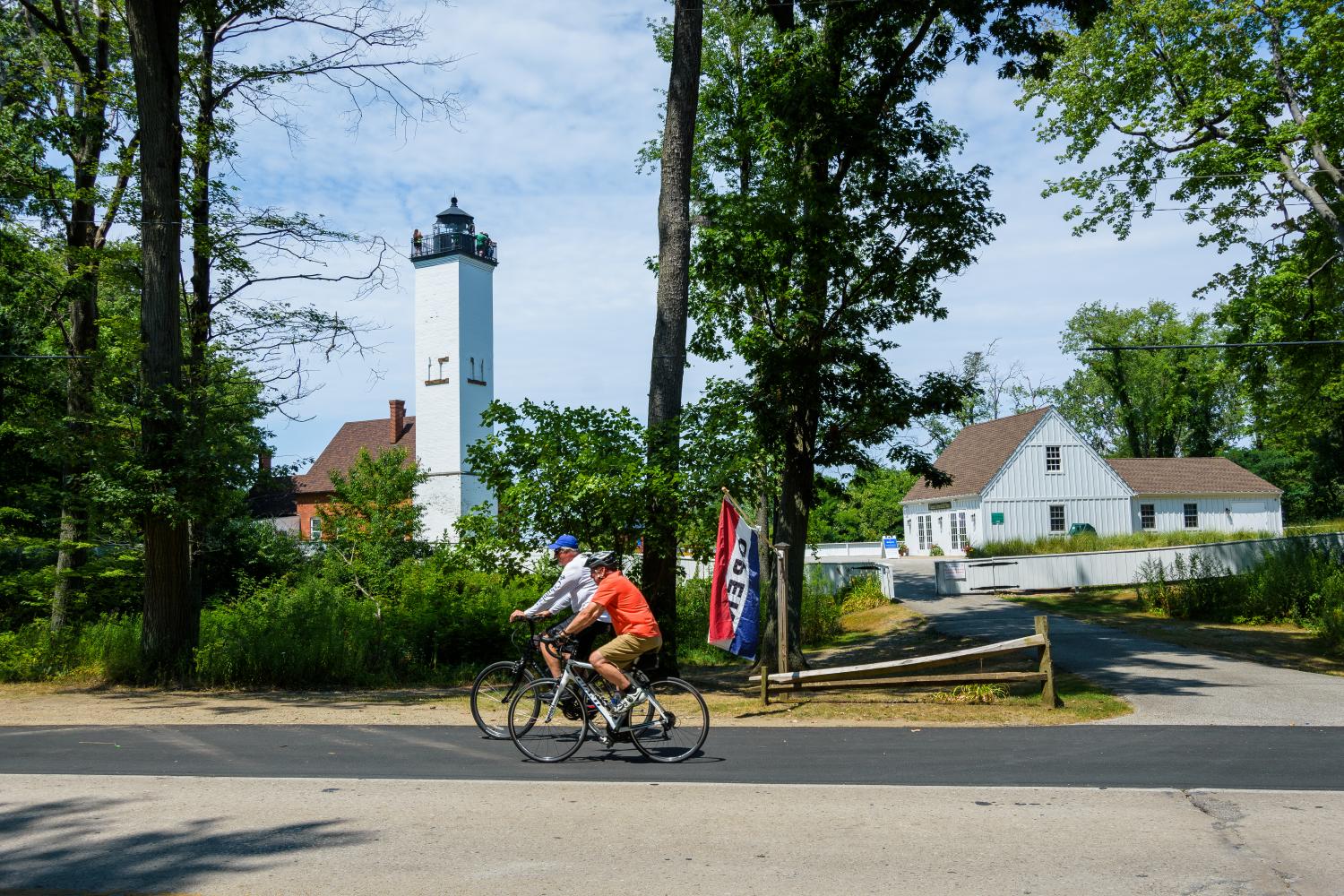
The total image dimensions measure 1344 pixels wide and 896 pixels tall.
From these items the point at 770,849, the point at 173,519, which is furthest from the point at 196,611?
the point at 770,849

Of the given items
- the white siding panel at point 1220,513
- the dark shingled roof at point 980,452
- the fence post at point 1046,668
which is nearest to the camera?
the fence post at point 1046,668

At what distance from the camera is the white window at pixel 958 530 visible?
53.8m

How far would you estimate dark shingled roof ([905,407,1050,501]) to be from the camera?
51.9 meters

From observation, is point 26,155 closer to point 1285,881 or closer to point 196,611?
point 196,611

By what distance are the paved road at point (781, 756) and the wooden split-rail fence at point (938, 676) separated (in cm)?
123

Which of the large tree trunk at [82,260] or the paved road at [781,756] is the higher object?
the large tree trunk at [82,260]

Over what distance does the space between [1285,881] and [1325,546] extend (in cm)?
2370

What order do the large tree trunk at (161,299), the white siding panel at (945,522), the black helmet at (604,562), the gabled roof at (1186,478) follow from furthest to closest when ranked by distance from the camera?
the gabled roof at (1186,478), the white siding panel at (945,522), the large tree trunk at (161,299), the black helmet at (604,562)

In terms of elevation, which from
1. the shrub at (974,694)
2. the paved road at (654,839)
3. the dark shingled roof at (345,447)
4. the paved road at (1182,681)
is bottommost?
the paved road at (1182,681)

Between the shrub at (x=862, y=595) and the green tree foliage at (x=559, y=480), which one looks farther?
the shrub at (x=862, y=595)

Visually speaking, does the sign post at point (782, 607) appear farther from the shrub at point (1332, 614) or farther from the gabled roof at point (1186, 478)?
the gabled roof at point (1186, 478)

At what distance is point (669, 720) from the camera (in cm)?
884

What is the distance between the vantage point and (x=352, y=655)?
1591cm

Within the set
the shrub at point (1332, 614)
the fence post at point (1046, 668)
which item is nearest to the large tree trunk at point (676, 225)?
the fence post at point (1046, 668)
